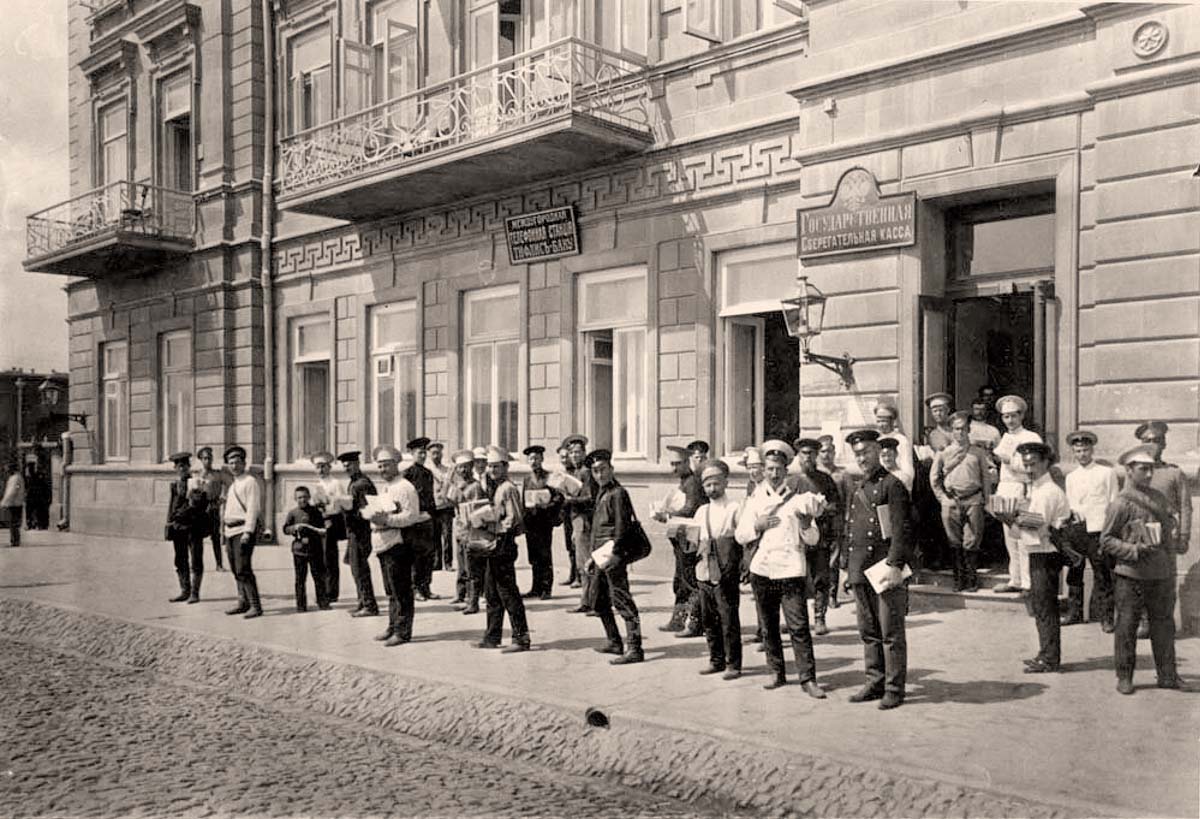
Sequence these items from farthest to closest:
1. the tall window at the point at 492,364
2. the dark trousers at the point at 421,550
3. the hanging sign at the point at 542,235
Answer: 1. the tall window at the point at 492,364
2. the hanging sign at the point at 542,235
3. the dark trousers at the point at 421,550

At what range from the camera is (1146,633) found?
836 centimetres

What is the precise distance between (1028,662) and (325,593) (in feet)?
24.5

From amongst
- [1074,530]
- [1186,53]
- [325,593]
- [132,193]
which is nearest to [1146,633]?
[1074,530]

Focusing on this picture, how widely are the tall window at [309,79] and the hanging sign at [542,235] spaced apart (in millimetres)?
5364

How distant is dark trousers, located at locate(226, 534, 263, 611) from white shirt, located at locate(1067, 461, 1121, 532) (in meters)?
8.00

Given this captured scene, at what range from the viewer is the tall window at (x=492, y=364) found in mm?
16547

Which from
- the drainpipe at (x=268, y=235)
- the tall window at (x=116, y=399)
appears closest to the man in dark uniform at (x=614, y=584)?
the drainpipe at (x=268, y=235)

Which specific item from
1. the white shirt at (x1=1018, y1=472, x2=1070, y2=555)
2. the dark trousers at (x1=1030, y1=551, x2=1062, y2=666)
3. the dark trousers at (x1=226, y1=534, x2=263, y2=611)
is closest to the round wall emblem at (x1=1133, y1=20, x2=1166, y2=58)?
the white shirt at (x1=1018, y1=472, x2=1070, y2=555)

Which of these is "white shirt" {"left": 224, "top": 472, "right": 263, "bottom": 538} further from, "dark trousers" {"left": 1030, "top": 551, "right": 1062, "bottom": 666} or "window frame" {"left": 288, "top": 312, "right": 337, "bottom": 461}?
"window frame" {"left": 288, "top": 312, "right": 337, "bottom": 461}

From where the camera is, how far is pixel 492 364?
55.3ft

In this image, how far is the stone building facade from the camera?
991cm

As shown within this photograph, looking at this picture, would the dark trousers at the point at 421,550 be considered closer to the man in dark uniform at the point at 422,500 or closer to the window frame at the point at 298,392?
→ the man in dark uniform at the point at 422,500

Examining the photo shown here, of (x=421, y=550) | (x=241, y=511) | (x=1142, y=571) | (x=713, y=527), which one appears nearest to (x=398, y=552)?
(x=421, y=550)

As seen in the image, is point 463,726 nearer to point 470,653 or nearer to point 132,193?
point 470,653
